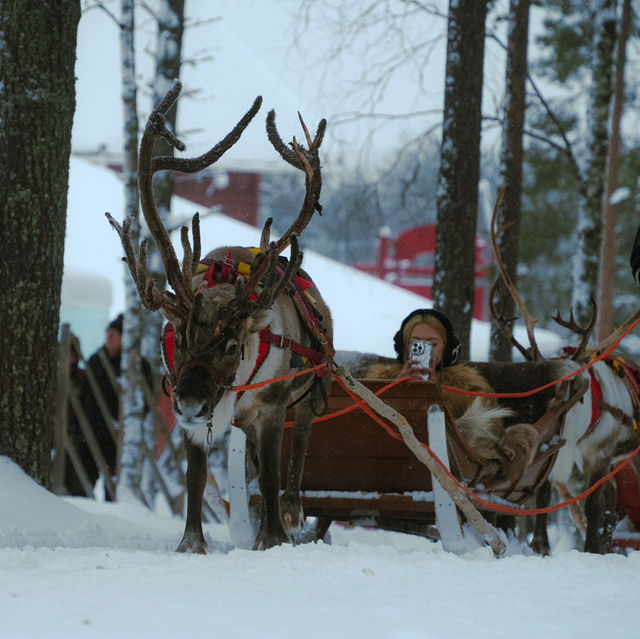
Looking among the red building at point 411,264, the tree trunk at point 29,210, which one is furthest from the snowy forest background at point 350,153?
the red building at point 411,264

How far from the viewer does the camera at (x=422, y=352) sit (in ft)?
19.5

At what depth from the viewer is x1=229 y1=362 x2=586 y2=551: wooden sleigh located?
5145 millimetres

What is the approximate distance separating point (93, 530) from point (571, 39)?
55.1 ft

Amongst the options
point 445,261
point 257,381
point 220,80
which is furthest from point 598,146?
point 220,80

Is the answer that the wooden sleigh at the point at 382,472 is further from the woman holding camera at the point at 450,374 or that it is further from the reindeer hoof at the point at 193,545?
the reindeer hoof at the point at 193,545

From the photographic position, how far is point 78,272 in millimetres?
14602

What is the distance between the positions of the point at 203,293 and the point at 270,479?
1003 millimetres

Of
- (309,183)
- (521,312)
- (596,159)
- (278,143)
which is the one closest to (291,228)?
(309,183)

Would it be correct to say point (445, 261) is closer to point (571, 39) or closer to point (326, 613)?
point (326, 613)

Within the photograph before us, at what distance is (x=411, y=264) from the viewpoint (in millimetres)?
34469

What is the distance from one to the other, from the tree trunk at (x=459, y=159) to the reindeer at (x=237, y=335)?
9.08 ft

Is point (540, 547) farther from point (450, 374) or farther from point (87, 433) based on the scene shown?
point (87, 433)

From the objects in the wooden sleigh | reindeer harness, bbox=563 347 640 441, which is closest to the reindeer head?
the wooden sleigh

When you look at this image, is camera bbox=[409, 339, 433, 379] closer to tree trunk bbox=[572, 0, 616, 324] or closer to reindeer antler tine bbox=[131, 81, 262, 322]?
reindeer antler tine bbox=[131, 81, 262, 322]
